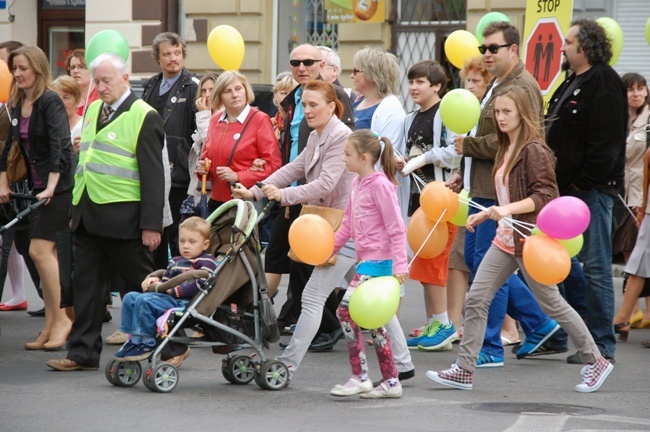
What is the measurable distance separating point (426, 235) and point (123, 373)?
2.34 meters

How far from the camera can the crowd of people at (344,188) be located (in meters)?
7.80

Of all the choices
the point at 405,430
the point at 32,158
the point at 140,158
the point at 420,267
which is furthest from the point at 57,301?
the point at 405,430

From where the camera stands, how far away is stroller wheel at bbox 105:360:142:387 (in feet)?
25.7

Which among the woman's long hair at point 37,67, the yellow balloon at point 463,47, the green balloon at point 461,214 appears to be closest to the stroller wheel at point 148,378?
the green balloon at point 461,214

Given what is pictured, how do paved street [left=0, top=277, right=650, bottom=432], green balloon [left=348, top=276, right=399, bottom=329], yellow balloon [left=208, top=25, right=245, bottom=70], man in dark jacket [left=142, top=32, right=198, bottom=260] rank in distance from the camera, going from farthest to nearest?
yellow balloon [left=208, top=25, right=245, bottom=70], man in dark jacket [left=142, top=32, right=198, bottom=260], green balloon [left=348, top=276, right=399, bottom=329], paved street [left=0, top=277, right=650, bottom=432]

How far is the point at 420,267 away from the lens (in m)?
9.58

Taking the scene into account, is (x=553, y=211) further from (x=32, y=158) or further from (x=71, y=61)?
(x=71, y=61)

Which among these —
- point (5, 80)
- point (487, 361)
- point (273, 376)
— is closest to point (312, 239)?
point (273, 376)

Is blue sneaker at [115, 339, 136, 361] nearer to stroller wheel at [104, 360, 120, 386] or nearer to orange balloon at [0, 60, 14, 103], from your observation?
stroller wheel at [104, 360, 120, 386]

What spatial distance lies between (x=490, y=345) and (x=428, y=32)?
10188 millimetres

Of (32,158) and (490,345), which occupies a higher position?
(32,158)

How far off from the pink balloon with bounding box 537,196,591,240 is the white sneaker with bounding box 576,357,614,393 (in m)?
0.89

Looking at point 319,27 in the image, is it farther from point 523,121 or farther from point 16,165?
point 523,121

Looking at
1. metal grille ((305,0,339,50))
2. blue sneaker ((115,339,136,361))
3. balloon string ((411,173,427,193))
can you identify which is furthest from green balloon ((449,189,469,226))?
metal grille ((305,0,339,50))
